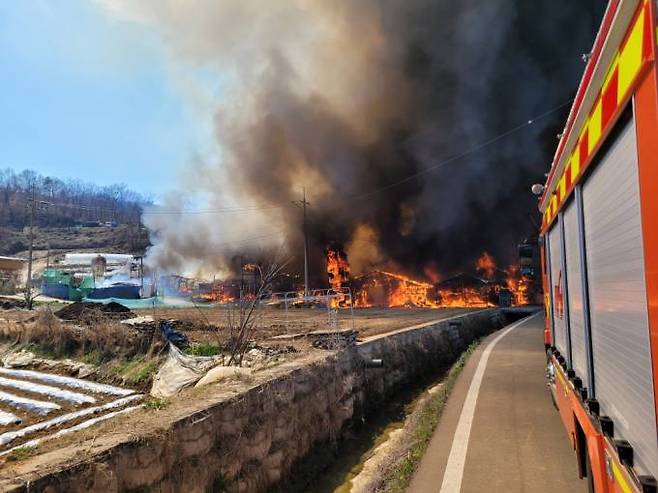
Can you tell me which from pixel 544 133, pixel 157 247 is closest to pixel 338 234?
pixel 544 133

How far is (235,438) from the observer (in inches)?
194

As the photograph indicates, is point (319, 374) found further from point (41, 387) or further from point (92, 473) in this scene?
point (41, 387)

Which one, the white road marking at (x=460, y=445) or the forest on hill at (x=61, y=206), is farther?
the forest on hill at (x=61, y=206)

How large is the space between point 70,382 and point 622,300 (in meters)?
12.1

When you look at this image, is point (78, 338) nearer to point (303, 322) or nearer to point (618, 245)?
point (303, 322)

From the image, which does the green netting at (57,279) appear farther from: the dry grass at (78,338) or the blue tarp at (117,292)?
the dry grass at (78,338)

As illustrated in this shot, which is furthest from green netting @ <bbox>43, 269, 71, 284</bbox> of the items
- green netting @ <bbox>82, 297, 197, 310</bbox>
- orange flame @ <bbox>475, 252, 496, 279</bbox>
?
orange flame @ <bbox>475, 252, 496, 279</bbox>

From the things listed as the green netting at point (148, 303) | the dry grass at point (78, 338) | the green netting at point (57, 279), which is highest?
the green netting at point (57, 279)

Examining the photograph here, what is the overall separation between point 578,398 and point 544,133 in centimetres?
3722

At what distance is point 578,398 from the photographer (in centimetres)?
327

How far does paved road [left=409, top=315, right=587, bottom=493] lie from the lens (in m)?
4.30

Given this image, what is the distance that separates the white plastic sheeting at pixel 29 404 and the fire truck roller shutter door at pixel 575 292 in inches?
375

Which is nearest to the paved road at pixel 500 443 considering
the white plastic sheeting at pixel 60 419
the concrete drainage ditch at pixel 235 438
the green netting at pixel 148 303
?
the concrete drainage ditch at pixel 235 438

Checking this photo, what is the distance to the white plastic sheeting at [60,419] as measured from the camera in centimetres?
768
